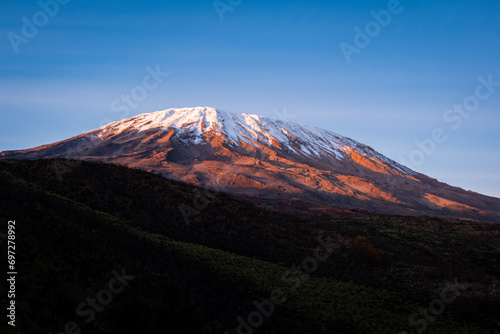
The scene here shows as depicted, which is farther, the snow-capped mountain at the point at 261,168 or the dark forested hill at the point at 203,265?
the snow-capped mountain at the point at 261,168

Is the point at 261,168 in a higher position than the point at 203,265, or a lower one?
higher

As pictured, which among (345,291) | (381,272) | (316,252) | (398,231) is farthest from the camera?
(398,231)

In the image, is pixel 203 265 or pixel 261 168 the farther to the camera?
pixel 261 168

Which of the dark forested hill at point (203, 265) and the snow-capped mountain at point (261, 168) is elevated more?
the snow-capped mountain at point (261, 168)

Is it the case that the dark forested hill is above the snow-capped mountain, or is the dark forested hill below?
below

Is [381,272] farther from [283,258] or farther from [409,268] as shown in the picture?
[283,258]

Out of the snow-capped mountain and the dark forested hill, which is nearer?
the dark forested hill

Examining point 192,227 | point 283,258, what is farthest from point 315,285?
point 192,227

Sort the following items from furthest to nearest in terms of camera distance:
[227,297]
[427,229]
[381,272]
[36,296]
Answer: [427,229], [381,272], [227,297], [36,296]
